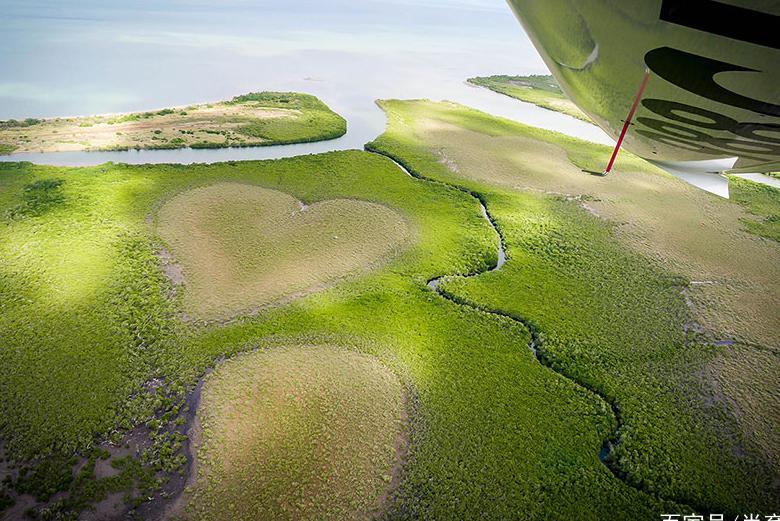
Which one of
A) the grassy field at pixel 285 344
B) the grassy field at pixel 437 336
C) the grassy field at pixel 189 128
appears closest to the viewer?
the grassy field at pixel 285 344

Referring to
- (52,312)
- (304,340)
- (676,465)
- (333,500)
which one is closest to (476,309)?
(304,340)

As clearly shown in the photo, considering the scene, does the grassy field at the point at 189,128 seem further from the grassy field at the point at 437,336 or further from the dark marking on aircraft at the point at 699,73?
the dark marking on aircraft at the point at 699,73

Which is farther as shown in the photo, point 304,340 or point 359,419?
point 304,340

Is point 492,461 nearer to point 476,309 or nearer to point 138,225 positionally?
point 476,309

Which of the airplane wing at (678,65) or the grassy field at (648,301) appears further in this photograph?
the grassy field at (648,301)

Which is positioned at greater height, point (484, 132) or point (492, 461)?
point (484, 132)

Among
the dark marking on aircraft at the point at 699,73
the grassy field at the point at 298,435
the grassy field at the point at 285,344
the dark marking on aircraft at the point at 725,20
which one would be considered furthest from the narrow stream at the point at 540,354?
the dark marking on aircraft at the point at 725,20

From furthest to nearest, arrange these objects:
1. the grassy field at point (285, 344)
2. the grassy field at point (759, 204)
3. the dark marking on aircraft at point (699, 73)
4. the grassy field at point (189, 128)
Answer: the grassy field at point (189, 128) → the grassy field at point (759, 204) → the grassy field at point (285, 344) → the dark marking on aircraft at point (699, 73)

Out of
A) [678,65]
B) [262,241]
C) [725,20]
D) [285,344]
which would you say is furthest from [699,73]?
[262,241]
